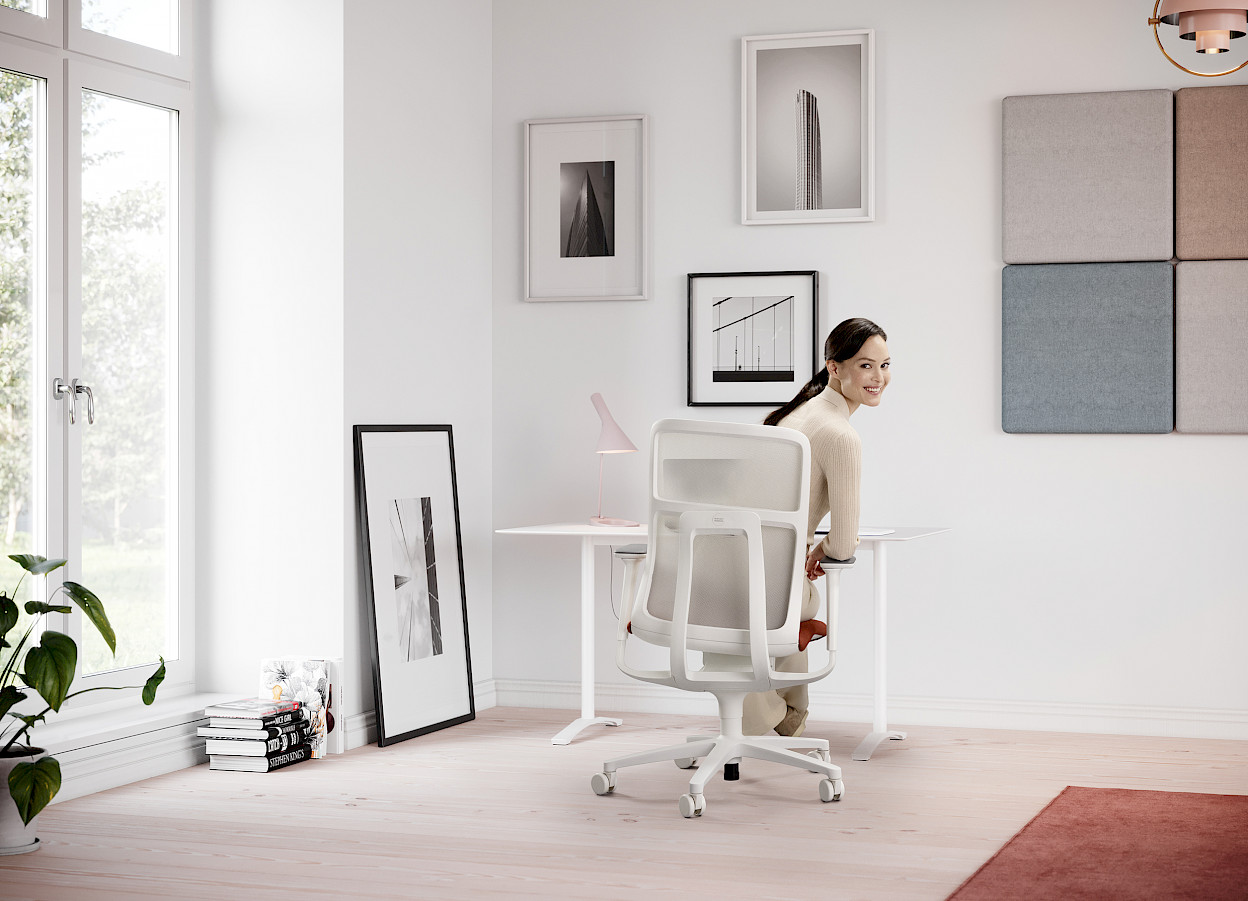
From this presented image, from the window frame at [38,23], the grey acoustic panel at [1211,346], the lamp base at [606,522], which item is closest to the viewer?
the window frame at [38,23]

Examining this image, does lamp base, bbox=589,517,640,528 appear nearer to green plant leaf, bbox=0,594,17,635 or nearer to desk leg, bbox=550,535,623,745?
desk leg, bbox=550,535,623,745

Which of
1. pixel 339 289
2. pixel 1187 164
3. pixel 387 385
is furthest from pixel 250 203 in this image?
pixel 1187 164

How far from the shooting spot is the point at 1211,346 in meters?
4.53

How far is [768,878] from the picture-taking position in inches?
113

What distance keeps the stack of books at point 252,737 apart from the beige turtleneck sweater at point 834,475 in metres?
1.71

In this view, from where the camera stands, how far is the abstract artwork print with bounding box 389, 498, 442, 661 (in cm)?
453

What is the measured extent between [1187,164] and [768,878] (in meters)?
3.05

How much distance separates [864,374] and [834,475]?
432mm

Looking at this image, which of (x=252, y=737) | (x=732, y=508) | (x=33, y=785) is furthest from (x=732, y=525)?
(x=33, y=785)

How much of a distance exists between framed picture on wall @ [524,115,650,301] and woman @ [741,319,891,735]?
126cm

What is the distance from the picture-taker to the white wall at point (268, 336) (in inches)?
171

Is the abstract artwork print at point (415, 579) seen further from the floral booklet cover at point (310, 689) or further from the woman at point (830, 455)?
the woman at point (830, 455)

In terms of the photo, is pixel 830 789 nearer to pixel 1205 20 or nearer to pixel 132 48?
pixel 1205 20

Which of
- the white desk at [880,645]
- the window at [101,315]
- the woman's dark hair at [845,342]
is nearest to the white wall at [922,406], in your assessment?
the white desk at [880,645]
